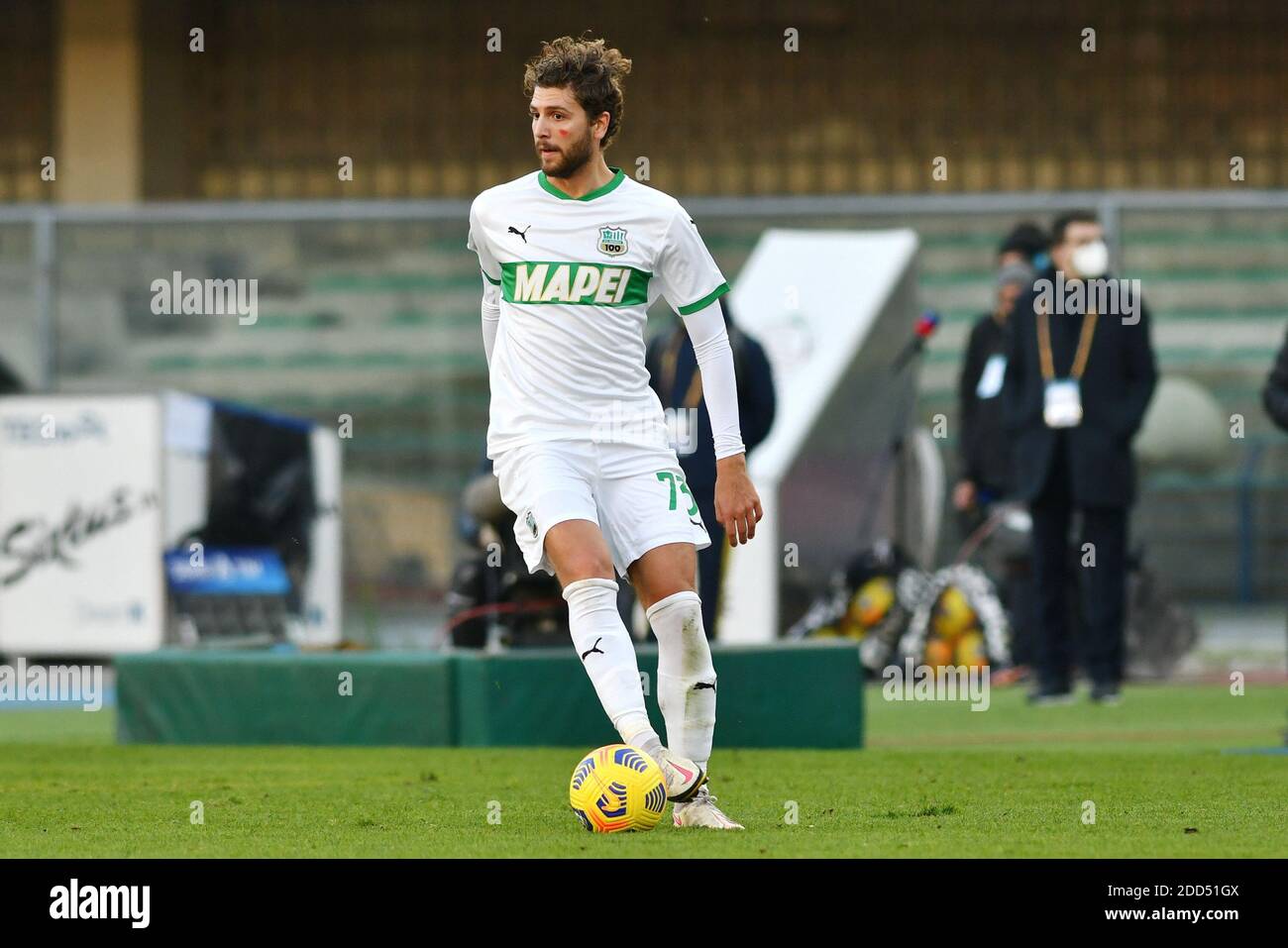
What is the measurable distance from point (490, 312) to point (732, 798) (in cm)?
154

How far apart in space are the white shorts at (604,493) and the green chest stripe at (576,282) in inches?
14.3

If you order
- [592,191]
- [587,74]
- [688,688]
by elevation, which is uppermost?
[587,74]

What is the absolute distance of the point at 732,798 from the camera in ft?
22.2

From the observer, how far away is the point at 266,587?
42.2 feet

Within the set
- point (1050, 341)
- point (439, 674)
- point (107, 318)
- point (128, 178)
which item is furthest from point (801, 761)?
point (128, 178)

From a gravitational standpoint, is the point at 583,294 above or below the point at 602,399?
above

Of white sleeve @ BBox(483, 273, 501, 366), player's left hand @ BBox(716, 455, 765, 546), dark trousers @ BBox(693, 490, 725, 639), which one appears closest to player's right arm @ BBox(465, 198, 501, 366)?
white sleeve @ BBox(483, 273, 501, 366)

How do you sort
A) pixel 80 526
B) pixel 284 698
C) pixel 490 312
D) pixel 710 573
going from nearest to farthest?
pixel 490 312, pixel 284 698, pixel 710 573, pixel 80 526

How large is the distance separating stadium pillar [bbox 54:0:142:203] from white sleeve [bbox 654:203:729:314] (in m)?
12.1

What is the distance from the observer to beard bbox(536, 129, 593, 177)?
599 centimetres

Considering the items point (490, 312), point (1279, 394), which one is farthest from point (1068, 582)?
point (490, 312)

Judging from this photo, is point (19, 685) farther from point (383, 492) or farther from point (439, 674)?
point (439, 674)

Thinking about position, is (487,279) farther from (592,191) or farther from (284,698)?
(284,698)

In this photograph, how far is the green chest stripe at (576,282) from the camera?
6000mm
